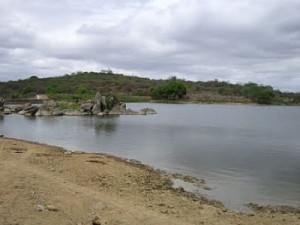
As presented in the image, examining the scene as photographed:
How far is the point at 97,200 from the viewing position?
14344 mm

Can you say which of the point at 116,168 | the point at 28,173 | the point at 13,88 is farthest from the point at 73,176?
the point at 13,88

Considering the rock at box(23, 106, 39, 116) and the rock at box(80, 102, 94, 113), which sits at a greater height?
the rock at box(80, 102, 94, 113)

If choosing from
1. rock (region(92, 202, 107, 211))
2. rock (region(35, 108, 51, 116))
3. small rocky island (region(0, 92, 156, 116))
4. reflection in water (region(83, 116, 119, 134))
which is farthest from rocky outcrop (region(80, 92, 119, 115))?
rock (region(92, 202, 107, 211))

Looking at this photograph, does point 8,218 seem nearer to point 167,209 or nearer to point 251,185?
point 167,209

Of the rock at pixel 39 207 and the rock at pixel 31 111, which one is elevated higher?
the rock at pixel 39 207

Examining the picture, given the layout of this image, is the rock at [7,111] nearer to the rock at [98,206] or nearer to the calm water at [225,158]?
the calm water at [225,158]

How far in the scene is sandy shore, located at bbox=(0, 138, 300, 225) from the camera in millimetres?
12312

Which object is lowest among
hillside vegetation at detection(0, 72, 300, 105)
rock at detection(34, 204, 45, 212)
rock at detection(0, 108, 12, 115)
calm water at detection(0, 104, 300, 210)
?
rock at detection(0, 108, 12, 115)

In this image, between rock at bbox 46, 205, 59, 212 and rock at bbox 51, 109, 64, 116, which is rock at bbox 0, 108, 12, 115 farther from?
rock at bbox 46, 205, 59, 212

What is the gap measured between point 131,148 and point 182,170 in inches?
411

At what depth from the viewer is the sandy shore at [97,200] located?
12.3 meters

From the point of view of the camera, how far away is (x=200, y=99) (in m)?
179

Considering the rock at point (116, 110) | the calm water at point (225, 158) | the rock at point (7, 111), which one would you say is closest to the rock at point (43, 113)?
the rock at point (7, 111)

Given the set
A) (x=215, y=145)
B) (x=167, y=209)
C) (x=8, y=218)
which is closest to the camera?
(x=8, y=218)
